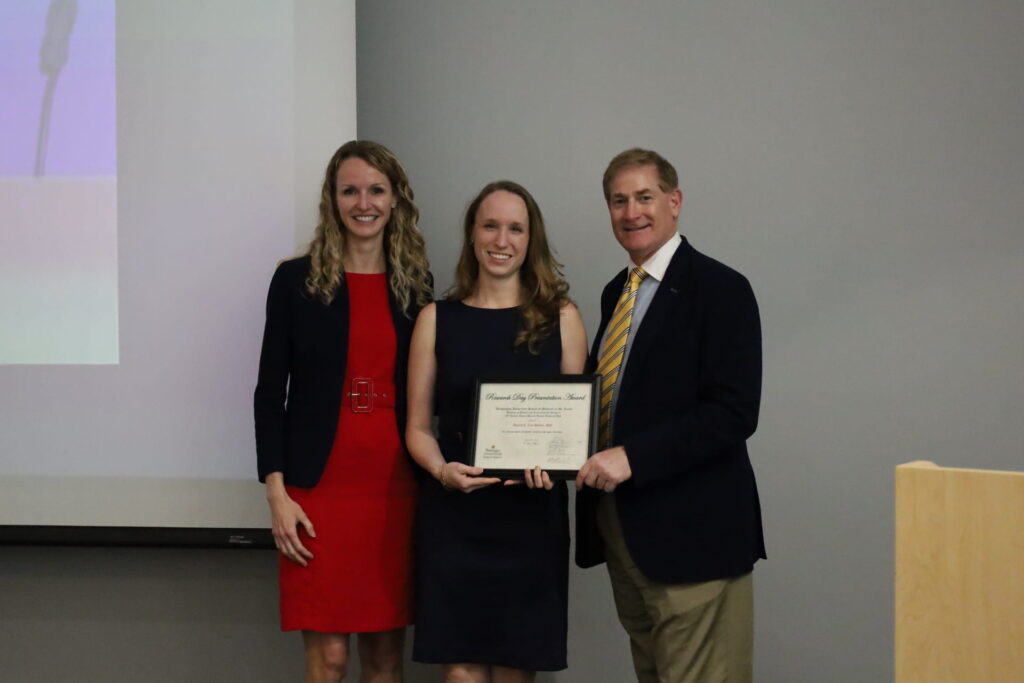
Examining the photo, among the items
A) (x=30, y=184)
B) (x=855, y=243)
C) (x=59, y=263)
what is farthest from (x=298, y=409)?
(x=855, y=243)

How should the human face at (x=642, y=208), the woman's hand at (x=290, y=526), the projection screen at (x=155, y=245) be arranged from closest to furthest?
1. the human face at (x=642, y=208)
2. the woman's hand at (x=290, y=526)
3. the projection screen at (x=155, y=245)

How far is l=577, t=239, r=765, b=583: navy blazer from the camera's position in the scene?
7.04ft

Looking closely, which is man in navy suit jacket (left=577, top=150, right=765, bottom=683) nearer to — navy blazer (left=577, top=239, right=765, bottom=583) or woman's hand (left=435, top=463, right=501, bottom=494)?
navy blazer (left=577, top=239, right=765, bottom=583)

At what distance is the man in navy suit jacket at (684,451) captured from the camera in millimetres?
2152

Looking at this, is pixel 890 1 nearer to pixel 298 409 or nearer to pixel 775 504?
pixel 775 504

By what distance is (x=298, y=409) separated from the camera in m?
2.47

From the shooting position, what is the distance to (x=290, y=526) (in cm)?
242

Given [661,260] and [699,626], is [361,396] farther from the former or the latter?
[699,626]

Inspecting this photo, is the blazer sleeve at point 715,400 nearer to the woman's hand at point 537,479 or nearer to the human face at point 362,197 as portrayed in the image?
the woman's hand at point 537,479

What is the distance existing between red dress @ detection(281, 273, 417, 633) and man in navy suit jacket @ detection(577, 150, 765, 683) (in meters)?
0.56

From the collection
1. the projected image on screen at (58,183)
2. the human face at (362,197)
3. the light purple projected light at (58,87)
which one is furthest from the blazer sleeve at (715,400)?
the light purple projected light at (58,87)

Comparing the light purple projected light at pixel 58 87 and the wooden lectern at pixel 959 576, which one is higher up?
the light purple projected light at pixel 58 87

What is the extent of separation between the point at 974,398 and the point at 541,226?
1.46 meters

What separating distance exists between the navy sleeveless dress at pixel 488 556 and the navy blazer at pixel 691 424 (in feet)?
0.76
